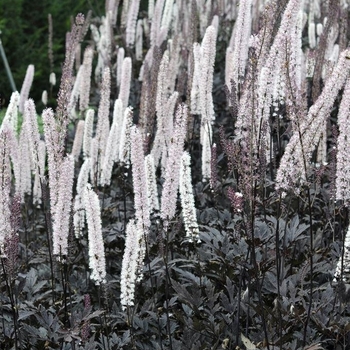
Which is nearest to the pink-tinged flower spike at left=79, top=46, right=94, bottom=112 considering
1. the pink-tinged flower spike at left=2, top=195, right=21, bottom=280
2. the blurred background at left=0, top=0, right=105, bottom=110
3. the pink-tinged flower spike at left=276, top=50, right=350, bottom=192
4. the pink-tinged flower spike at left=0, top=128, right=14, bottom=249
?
the pink-tinged flower spike at left=0, top=128, right=14, bottom=249

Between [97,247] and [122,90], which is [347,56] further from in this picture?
[122,90]

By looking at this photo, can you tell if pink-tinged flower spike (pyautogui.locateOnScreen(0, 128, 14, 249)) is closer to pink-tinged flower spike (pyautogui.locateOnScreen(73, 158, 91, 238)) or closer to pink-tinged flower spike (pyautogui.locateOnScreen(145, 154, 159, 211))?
pink-tinged flower spike (pyautogui.locateOnScreen(145, 154, 159, 211))

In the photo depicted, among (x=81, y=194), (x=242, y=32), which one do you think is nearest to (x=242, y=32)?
(x=242, y=32)

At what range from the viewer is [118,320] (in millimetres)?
3486

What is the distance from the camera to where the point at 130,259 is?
2838 mm

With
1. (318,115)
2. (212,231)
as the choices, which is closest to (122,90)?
(212,231)

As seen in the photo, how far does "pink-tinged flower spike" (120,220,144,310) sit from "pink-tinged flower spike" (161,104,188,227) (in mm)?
163

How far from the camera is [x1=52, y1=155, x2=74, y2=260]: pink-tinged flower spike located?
2.98 metres

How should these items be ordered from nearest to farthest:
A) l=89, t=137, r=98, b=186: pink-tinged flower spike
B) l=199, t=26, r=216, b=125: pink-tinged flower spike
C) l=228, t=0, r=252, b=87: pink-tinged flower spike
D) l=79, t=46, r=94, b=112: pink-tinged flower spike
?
l=228, t=0, r=252, b=87: pink-tinged flower spike < l=199, t=26, r=216, b=125: pink-tinged flower spike < l=89, t=137, r=98, b=186: pink-tinged flower spike < l=79, t=46, r=94, b=112: pink-tinged flower spike

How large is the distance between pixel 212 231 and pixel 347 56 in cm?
133

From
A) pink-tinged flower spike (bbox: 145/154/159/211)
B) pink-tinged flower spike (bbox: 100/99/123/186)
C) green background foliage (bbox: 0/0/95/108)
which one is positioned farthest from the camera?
green background foliage (bbox: 0/0/95/108)

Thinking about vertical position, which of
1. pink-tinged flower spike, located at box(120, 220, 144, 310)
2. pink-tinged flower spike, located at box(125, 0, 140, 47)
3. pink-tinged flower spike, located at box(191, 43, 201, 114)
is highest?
pink-tinged flower spike, located at box(125, 0, 140, 47)

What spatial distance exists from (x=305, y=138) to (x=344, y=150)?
16 centimetres

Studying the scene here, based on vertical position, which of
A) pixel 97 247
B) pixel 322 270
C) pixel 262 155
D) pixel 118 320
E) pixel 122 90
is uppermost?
pixel 122 90
